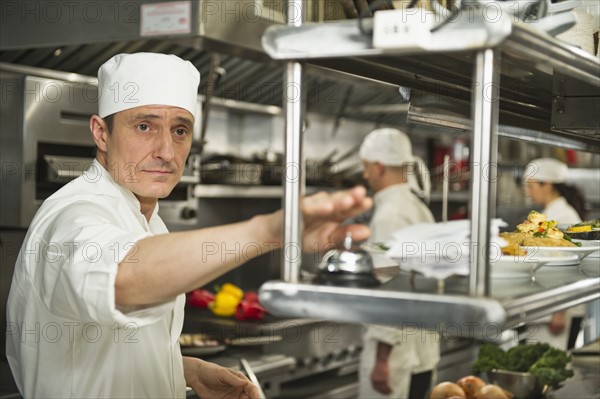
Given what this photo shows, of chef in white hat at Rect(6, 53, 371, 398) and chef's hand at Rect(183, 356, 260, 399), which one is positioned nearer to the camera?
chef in white hat at Rect(6, 53, 371, 398)

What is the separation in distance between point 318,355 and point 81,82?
1788 mm

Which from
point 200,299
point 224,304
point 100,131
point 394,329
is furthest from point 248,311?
point 100,131

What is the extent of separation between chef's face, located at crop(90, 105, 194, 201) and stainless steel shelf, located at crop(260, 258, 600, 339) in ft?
3.15

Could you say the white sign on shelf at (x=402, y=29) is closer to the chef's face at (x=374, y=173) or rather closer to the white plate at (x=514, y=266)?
the white plate at (x=514, y=266)

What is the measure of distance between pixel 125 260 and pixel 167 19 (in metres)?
1.06

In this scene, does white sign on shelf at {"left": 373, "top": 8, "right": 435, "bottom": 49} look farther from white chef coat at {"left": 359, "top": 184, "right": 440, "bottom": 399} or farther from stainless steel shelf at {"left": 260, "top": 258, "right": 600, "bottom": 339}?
white chef coat at {"left": 359, "top": 184, "right": 440, "bottom": 399}

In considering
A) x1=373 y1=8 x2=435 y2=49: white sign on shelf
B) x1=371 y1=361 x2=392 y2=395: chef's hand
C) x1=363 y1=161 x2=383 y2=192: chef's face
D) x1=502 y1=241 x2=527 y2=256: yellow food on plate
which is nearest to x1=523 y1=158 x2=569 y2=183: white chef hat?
x1=363 y1=161 x2=383 y2=192: chef's face

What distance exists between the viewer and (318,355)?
4.17 metres

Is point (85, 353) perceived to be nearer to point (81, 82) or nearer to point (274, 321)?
point (81, 82)

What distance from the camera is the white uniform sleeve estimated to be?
4.92 ft

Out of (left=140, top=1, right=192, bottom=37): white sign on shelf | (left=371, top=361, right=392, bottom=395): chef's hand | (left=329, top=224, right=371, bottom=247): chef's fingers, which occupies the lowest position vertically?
(left=371, top=361, right=392, bottom=395): chef's hand

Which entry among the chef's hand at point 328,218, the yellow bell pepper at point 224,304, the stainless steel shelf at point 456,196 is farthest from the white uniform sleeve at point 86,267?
the stainless steel shelf at point 456,196

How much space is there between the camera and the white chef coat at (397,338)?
4.36m

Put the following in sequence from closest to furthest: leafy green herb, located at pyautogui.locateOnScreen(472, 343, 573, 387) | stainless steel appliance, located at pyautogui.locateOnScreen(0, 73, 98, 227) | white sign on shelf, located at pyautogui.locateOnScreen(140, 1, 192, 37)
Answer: white sign on shelf, located at pyautogui.locateOnScreen(140, 1, 192, 37)
leafy green herb, located at pyautogui.locateOnScreen(472, 343, 573, 387)
stainless steel appliance, located at pyautogui.locateOnScreen(0, 73, 98, 227)
